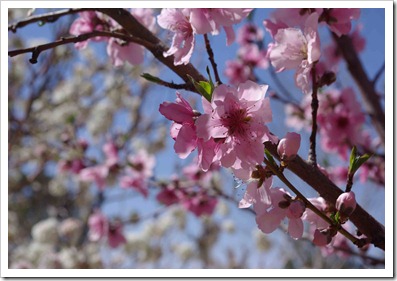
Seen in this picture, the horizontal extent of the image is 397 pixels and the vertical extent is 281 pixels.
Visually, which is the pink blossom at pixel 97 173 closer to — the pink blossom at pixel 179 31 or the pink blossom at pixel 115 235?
the pink blossom at pixel 115 235

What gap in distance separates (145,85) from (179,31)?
2.78 meters

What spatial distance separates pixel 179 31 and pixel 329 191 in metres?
0.36

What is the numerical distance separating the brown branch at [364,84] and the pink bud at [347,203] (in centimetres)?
84

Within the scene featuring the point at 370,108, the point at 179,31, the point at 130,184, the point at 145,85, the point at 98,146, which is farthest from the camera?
the point at 145,85

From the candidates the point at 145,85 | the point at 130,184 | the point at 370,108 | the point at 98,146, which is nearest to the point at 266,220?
the point at 370,108

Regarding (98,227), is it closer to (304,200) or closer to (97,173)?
(97,173)

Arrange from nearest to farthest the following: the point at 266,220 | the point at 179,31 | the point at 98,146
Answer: the point at 266,220, the point at 179,31, the point at 98,146

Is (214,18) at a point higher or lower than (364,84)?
lower

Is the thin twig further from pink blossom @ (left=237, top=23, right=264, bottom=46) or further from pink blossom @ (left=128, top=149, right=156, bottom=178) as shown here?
pink blossom @ (left=128, top=149, right=156, bottom=178)

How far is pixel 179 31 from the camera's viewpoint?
77 centimetres

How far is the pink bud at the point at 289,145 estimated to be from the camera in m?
0.59

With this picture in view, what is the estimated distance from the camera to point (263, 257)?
131 inches

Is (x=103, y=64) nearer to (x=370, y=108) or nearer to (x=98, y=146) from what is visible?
(x=98, y=146)

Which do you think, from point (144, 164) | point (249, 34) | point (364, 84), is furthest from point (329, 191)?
point (144, 164)
